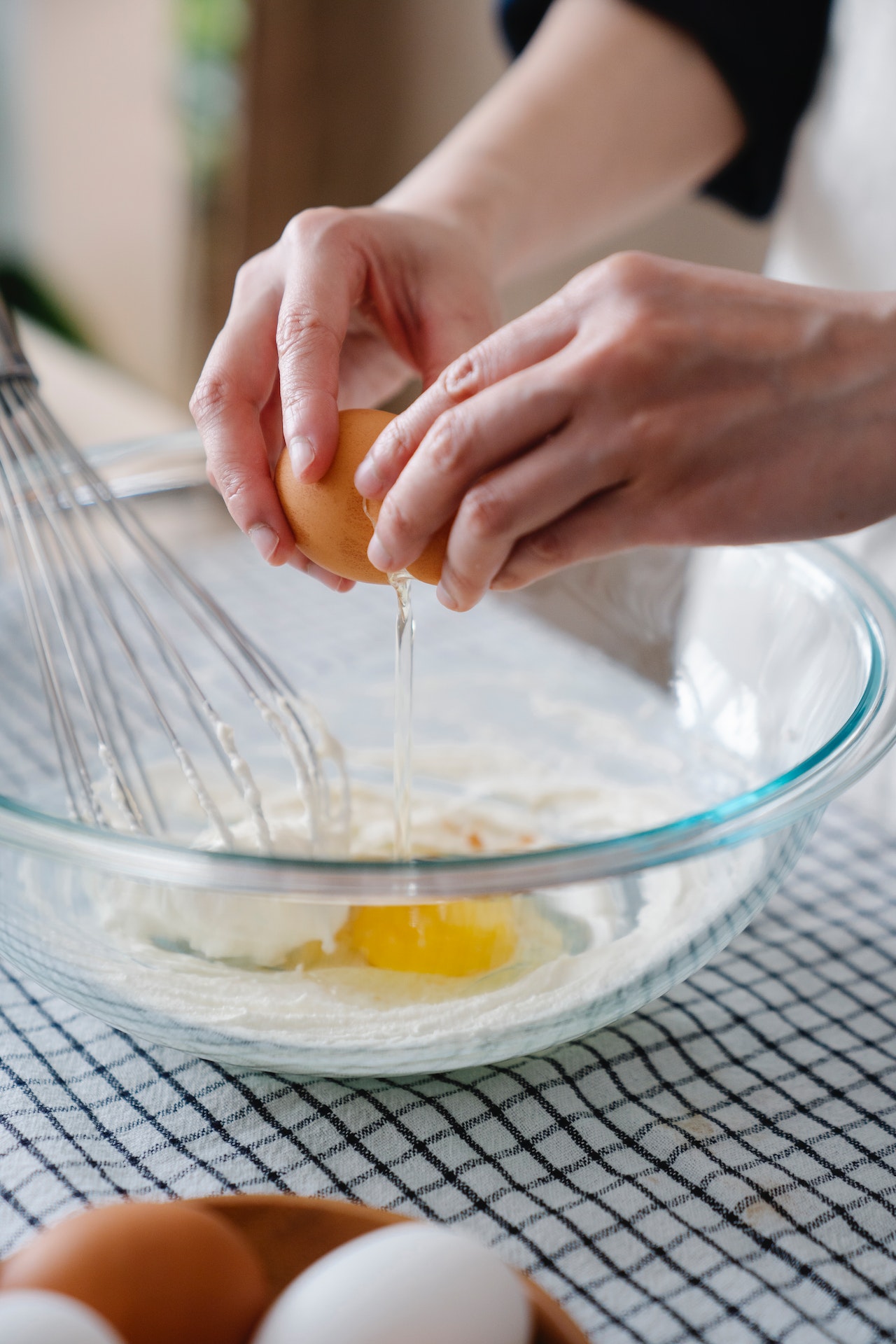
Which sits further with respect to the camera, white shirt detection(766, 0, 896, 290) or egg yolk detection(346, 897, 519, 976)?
white shirt detection(766, 0, 896, 290)

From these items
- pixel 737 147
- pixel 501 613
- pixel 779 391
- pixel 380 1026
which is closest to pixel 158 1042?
pixel 380 1026

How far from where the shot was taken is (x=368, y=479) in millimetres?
524

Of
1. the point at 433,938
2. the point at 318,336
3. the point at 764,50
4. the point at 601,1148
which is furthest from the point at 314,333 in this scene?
the point at 764,50

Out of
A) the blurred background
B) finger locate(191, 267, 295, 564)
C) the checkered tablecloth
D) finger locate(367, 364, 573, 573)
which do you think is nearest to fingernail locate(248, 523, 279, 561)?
finger locate(191, 267, 295, 564)

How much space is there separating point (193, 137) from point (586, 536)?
2137 millimetres

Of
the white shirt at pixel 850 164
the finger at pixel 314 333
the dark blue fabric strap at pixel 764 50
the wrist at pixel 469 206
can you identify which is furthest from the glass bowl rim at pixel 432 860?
the dark blue fabric strap at pixel 764 50

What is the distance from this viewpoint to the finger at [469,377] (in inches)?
19.1

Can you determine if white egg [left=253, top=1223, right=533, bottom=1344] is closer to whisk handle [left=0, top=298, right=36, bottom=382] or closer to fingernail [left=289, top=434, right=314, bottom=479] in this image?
fingernail [left=289, top=434, right=314, bottom=479]

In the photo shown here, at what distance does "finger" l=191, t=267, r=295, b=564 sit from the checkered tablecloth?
28 centimetres

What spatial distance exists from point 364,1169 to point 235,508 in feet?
1.07

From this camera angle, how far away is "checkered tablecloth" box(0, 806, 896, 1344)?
1.57 ft

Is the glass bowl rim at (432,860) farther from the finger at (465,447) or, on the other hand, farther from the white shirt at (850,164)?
the white shirt at (850,164)

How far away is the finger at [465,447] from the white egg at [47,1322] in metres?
0.31

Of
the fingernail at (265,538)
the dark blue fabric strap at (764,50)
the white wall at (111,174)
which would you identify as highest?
the dark blue fabric strap at (764,50)
